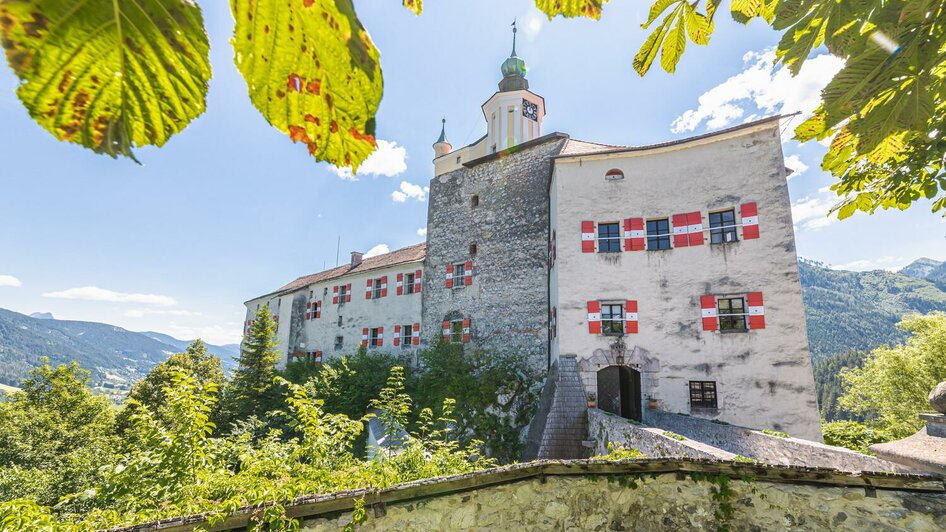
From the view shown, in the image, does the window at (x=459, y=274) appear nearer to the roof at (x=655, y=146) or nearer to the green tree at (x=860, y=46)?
the roof at (x=655, y=146)

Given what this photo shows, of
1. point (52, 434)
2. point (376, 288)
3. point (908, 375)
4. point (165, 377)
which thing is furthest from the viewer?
point (165, 377)

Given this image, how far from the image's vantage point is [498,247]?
16.7 m

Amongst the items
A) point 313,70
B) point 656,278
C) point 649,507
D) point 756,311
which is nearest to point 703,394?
point 756,311

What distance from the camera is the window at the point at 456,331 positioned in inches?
671

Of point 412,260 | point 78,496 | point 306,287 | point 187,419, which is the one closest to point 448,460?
point 187,419

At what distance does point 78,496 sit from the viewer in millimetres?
3551

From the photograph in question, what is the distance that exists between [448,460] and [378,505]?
2.07 metres

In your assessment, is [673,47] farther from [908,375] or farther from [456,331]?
[908,375]

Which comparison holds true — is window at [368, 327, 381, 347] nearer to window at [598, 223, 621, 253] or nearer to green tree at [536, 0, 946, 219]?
window at [598, 223, 621, 253]

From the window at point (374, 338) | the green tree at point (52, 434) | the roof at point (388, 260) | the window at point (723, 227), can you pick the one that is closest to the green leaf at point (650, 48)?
the window at point (723, 227)

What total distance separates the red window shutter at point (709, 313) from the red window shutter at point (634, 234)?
211 cm

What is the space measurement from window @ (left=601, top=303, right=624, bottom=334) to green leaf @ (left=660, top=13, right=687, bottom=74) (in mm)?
10691

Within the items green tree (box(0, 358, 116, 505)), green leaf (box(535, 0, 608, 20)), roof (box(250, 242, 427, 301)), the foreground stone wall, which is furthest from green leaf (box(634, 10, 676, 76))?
green tree (box(0, 358, 116, 505))

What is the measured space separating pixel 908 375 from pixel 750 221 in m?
18.7
